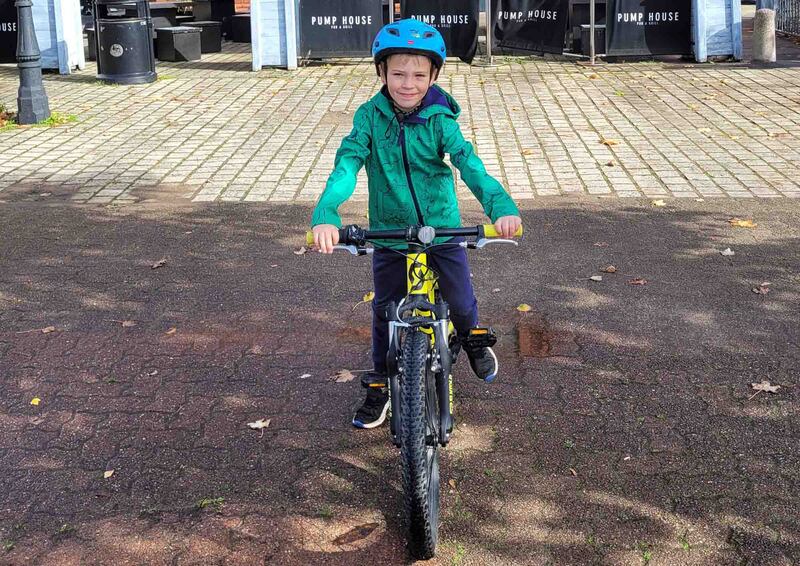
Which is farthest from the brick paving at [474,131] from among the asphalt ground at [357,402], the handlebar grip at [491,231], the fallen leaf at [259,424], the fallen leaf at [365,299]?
the handlebar grip at [491,231]

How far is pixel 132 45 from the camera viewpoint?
50.9 feet

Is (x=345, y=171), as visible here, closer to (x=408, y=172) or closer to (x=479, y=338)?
(x=408, y=172)

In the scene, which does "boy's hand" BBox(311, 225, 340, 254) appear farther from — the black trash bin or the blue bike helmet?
the black trash bin

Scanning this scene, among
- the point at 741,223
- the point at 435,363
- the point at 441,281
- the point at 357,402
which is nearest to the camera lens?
the point at 435,363

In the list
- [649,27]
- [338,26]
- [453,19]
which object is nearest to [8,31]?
[338,26]

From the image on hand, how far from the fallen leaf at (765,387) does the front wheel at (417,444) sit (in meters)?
2.12

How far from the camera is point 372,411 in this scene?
4773 millimetres

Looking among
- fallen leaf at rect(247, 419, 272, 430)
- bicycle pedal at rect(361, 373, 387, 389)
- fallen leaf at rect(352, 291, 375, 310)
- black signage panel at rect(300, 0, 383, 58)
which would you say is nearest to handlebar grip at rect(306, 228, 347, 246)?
bicycle pedal at rect(361, 373, 387, 389)

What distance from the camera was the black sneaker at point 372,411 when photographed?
475 cm

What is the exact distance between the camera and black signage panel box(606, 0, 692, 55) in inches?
653

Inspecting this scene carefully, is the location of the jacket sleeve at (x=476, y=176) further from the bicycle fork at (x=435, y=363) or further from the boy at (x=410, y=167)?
the bicycle fork at (x=435, y=363)

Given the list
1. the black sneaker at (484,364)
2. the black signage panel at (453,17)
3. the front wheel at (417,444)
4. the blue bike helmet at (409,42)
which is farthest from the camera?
the black signage panel at (453,17)

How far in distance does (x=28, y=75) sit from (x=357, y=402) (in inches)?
359

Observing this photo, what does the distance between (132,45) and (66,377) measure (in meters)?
11.0
